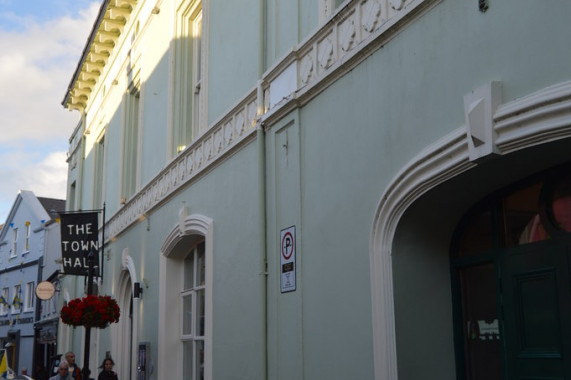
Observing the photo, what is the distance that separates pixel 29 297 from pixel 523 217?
1292 inches

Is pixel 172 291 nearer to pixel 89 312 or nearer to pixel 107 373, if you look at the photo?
pixel 89 312

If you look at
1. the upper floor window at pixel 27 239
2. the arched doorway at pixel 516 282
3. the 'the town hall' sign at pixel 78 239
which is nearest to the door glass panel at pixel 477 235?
the arched doorway at pixel 516 282

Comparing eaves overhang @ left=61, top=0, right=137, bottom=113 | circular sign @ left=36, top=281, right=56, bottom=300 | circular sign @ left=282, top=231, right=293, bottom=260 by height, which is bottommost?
circular sign @ left=282, top=231, right=293, bottom=260

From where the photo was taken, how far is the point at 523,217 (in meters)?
5.98

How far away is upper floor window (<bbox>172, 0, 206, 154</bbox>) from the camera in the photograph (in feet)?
42.5

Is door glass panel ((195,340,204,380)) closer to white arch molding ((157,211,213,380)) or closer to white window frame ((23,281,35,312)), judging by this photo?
white arch molding ((157,211,213,380))

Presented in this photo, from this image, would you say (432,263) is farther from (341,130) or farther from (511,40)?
(511,40)

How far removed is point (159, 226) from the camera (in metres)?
13.7

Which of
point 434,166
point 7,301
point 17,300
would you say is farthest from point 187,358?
point 7,301

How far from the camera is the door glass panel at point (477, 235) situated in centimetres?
637

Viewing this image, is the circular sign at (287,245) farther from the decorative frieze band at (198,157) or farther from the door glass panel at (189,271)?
the door glass panel at (189,271)

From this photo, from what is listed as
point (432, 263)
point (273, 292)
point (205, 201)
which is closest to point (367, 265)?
→ point (432, 263)

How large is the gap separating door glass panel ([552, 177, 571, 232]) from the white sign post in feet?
10.7

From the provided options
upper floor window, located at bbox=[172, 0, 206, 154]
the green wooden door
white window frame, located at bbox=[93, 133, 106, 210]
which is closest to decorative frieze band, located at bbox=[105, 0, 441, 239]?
upper floor window, located at bbox=[172, 0, 206, 154]
